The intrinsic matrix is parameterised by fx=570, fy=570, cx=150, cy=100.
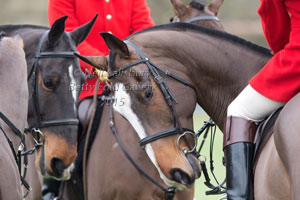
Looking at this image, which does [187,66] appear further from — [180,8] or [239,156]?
[180,8]

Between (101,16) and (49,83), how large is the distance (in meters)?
1.08

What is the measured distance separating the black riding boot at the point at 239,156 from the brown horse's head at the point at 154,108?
1.54ft

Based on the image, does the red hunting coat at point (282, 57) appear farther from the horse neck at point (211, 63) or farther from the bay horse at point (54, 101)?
the bay horse at point (54, 101)

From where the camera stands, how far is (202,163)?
4.45 meters

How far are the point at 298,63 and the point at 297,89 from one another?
0.15 meters

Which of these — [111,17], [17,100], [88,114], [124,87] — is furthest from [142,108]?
[111,17]

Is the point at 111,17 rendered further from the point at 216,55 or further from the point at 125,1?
the point at 216,55

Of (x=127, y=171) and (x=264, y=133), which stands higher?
(x=264, y=133)

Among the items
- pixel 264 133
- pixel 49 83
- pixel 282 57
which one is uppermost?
pixel 282 57

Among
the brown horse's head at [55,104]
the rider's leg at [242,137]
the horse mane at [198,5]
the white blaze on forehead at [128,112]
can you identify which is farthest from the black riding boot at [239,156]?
the horse mane at [198,5]

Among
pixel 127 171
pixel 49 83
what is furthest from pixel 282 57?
pixel 49 83

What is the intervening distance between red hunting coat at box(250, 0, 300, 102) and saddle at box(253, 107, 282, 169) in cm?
15

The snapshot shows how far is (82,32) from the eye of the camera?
5.02 meters

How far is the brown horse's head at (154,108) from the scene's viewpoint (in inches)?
154
